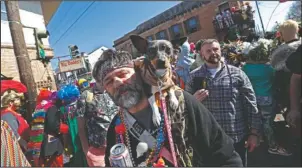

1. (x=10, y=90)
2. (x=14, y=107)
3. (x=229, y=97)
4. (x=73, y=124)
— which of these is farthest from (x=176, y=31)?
(x=73, y=124)

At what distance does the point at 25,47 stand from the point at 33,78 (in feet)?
0.33

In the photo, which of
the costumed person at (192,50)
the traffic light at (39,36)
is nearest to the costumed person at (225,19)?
the costumed person at (192,50)

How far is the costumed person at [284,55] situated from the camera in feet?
2.10

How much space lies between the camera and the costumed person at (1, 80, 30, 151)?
807mm

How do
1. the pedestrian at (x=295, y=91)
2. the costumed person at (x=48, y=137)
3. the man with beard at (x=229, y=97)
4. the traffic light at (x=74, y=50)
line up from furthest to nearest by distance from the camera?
the costumed person at (x=48, y=137) < the man with beard at (x=229, y=97) < the traffic light at (x=74, y=50) < the pedestrian at (x=295, y=91)

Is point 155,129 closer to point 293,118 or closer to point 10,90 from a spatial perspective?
point 293,118

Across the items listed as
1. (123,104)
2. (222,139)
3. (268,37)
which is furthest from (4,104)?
(268,37)

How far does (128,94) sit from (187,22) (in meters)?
0.26

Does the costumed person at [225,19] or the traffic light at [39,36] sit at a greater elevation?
the traffic light at [39,36]

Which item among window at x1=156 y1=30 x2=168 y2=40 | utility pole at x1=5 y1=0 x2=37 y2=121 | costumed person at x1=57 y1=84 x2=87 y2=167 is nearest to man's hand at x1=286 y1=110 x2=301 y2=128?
window at x1=156 y1=30 x2=168 y2=40

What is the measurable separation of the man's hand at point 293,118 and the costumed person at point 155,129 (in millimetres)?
184

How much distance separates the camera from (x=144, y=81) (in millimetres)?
754

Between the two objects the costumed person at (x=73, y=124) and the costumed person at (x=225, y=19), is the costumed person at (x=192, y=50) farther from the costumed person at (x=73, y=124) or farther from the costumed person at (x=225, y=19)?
the costumed person at (x=73, y=124)

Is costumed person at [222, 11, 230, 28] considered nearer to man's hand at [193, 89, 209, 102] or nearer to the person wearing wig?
man's hand at [193, 89, 209, 102]
